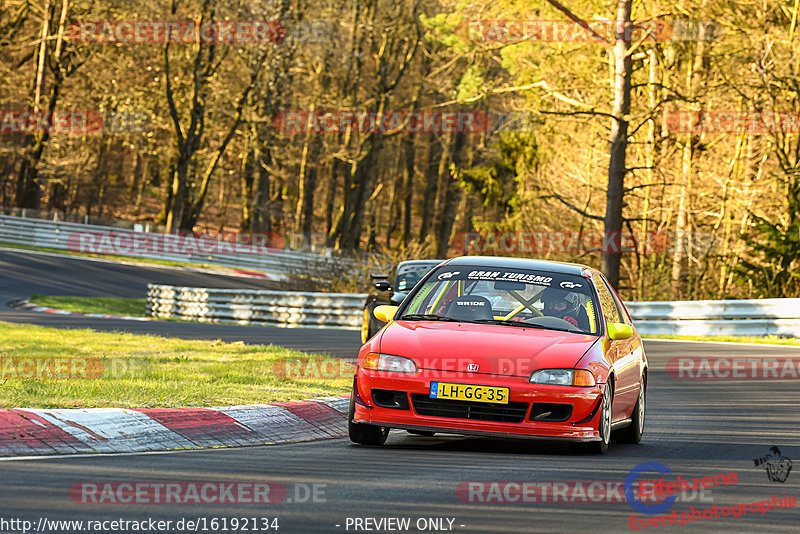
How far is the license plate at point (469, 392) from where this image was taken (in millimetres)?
8391

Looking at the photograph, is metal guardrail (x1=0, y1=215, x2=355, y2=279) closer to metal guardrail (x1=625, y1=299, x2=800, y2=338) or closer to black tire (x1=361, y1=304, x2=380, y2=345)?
metal guardrail (x1=625, y1=299, x2=800, y2=338)

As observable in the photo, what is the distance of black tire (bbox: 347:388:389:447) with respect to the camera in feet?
29.0

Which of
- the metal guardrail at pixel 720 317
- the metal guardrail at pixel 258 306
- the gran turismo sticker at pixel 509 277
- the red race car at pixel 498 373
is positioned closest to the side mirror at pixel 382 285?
the gran turismo sticker at pixel 509 277

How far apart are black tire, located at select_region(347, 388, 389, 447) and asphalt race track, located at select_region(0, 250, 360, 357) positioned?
8.74m

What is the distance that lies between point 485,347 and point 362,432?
1.13 metres

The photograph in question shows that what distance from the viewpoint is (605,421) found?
878 centimetres

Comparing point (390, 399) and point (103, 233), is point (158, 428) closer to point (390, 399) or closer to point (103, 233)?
point (390, 399)

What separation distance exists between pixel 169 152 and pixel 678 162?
2629 centimetres

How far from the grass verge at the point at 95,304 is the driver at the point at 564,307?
22779 millimetres

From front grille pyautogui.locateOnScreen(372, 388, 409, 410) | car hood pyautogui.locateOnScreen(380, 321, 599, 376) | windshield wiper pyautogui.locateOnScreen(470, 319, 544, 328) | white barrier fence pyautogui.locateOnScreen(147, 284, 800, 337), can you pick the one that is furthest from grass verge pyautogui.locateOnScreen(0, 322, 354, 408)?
white barrier fence pyautogui.locateOnScreen(147, 284, 800, 337)

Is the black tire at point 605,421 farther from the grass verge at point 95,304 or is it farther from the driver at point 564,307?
the grass verge at point 95,304

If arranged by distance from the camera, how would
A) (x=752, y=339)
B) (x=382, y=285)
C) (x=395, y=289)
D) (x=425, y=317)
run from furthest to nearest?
(x=752, y=339), (x=395, y=289), (x=382, y=285), (x=425, y=317)

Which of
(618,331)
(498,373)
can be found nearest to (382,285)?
(618,331)

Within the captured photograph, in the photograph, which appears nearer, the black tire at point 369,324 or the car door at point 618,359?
the car door at point 618,359
